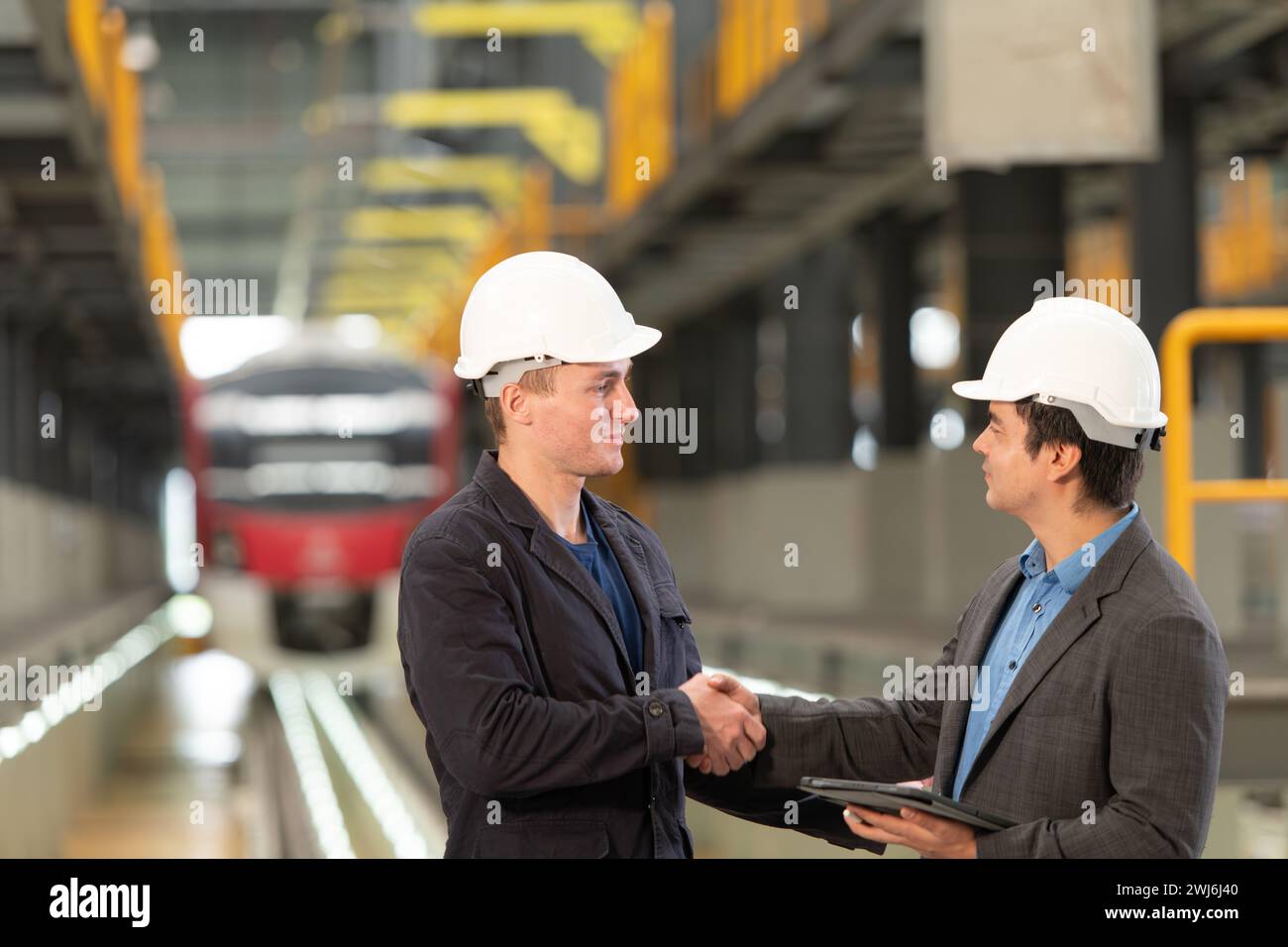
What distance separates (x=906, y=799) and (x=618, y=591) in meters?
0.52

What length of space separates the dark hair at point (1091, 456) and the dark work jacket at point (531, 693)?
0.60 meters

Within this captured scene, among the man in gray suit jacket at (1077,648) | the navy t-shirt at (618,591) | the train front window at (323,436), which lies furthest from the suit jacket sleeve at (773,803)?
the train front window at (323,436)

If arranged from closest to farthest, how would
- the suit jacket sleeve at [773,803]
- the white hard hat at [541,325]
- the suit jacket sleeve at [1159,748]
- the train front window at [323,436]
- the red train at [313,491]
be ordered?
the suit jacket sleeve at [1159,748]
the white hard hat at [541,325]
the suit jacket sleeve at [773,803]
the red train at [313,491]
the train front window at [323,436]

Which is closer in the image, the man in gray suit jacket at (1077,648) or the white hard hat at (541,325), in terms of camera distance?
the man in gray suit jacket at (1077,648)

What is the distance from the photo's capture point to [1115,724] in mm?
2463

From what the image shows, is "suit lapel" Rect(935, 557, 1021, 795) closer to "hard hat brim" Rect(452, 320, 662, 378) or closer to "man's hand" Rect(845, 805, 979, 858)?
"man's hand" Rect(845, 805, 979, 858)

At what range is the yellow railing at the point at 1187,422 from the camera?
5.32m

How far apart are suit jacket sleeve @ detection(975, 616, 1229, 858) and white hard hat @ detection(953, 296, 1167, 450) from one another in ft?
1.00

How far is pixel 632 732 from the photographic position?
2.59 meters

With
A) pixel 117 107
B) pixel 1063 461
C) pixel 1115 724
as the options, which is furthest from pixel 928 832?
pixel 117 107

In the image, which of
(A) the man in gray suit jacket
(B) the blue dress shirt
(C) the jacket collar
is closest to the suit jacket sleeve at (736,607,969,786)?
(A) the man in gray suit jacket

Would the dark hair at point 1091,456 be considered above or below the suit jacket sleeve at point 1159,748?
above

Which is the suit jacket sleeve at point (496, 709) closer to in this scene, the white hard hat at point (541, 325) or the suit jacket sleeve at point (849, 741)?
the white hard hat at point (541, 325)

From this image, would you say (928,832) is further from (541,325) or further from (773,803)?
(541,325)
